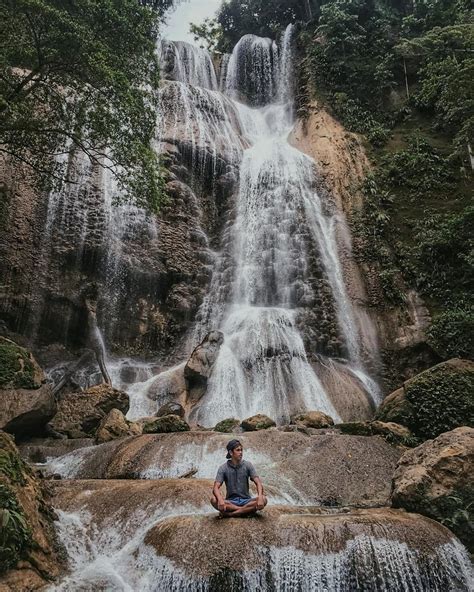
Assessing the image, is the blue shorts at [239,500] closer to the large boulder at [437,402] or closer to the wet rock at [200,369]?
the large boulder at [437,402]

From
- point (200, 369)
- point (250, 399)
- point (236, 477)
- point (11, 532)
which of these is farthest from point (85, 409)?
point (236, 477)

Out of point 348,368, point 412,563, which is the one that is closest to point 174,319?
point 348,368

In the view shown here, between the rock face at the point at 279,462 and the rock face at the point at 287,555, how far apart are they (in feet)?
6.52

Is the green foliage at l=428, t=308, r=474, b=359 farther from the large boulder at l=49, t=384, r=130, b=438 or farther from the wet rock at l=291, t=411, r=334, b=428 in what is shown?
the large boulder at l=49, t=384, r=130, b=438

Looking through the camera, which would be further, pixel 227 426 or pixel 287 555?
pixel 227 426

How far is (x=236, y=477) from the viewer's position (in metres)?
5.76

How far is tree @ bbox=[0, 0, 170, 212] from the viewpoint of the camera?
11.8m

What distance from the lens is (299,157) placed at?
79.0 ft

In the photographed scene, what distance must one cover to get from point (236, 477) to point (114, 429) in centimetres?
588

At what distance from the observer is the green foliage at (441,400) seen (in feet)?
34.7

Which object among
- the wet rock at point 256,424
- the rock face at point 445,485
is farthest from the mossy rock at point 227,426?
the rock face at point 445,485

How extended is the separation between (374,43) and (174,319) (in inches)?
853

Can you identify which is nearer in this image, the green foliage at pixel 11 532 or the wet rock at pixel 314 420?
the green foliage at pixel 11 532

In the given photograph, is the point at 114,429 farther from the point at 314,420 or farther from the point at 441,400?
the point at 441,400
